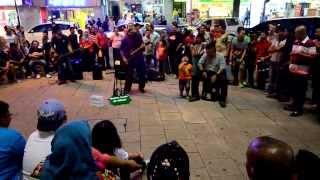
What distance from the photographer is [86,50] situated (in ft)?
41.2

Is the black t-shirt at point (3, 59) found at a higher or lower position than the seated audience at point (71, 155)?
lower

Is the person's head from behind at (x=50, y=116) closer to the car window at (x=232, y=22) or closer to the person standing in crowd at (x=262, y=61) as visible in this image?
the person standing in crowd at (x=262, y=61)

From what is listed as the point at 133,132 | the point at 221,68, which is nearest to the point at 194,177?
the point at 133,132

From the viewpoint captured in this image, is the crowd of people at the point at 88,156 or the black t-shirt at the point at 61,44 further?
the black t-shirt at the point at 61,44

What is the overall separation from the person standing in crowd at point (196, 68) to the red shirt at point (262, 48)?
1.43 metres

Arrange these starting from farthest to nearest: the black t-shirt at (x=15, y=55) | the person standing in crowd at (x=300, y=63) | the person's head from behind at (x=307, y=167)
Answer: the black t-shirt at (x=15, y=55) < the person standing in crowd at (x=300, y=63) < the person's head from behind at (x=307, y=167)

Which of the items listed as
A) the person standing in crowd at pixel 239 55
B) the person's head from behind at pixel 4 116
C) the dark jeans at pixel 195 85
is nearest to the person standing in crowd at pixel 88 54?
the person standing in crowd at pixel 239 55

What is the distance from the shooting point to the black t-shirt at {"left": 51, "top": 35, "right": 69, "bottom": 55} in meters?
11.3

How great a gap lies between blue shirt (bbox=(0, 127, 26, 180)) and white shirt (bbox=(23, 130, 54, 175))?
75 mm

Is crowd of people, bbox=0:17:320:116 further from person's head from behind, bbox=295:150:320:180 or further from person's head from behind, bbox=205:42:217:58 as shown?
person's head from behind, bbox=295:150:320:180

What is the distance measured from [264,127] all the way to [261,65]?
334 cm

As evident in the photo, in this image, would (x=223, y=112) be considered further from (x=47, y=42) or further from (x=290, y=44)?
(x=47, y=42)

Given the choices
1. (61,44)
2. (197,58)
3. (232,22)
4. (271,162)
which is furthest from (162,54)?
(232,22)

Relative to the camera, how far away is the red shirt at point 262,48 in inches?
378
